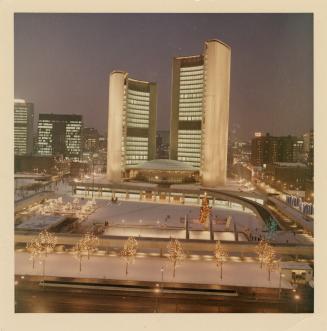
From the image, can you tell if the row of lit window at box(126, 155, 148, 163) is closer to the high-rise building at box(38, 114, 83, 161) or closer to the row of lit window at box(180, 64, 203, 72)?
the row of lit window at box(180, 64, 203, 72)

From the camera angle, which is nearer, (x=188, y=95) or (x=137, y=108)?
(x=188, y=95)

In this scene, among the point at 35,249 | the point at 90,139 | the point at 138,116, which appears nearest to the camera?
the point at 35,249

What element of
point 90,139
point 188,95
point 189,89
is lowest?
point 90,139

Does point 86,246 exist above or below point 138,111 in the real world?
below

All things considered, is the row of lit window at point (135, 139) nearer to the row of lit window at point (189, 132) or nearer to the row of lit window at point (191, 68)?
the row of lit window at point (189, 132)

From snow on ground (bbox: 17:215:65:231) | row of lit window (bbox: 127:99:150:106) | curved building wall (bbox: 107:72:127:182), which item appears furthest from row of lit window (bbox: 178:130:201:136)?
snow on ground (bbox: 17:215:65:231)

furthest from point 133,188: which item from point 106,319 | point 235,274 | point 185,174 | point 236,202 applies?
point 106,319

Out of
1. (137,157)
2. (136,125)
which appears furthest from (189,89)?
(137,157)

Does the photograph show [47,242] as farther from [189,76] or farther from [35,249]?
[189,76]

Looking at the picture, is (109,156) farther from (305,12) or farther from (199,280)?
(305,12)
